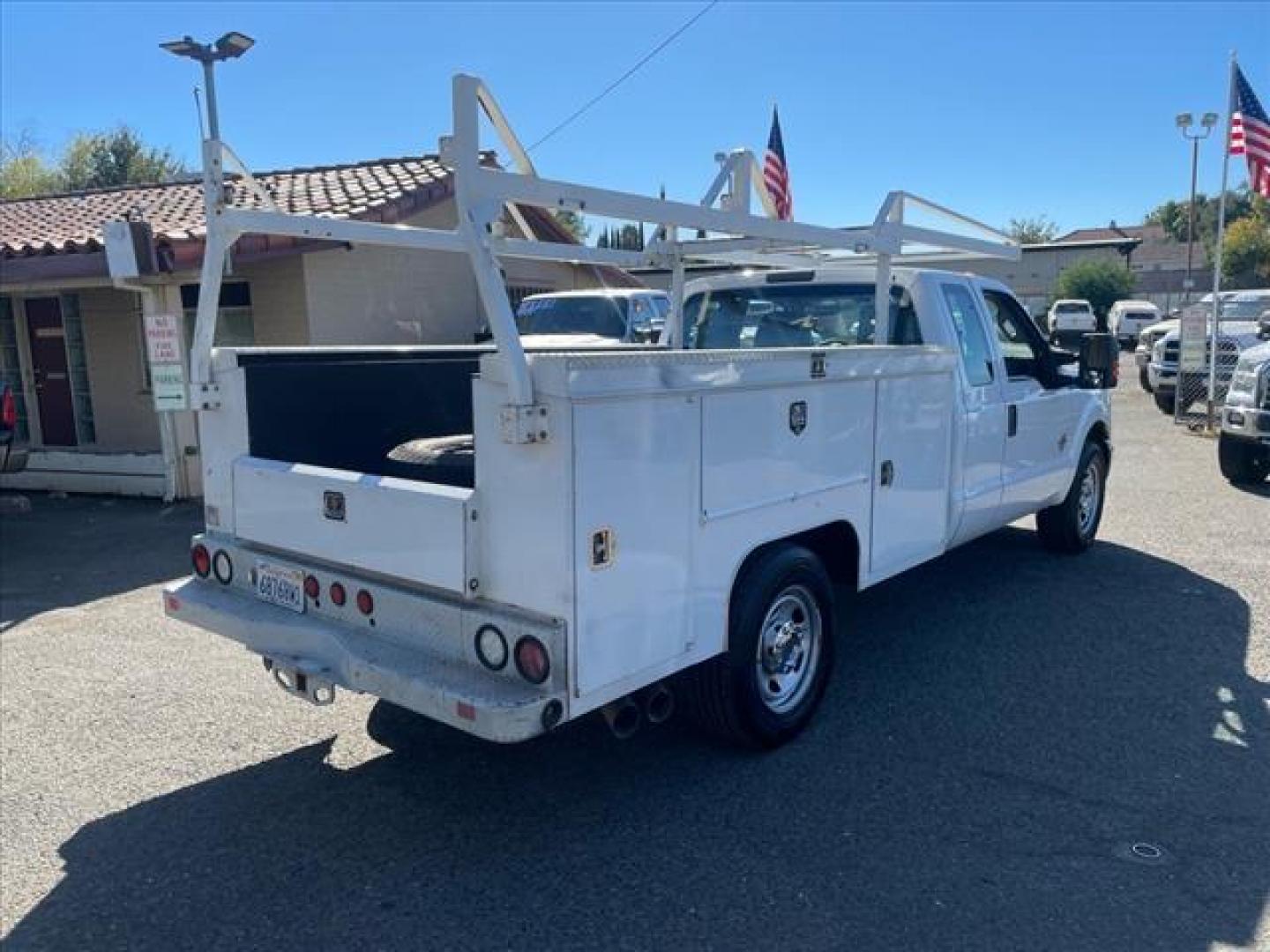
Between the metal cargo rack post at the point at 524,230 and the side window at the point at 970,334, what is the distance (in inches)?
11.9

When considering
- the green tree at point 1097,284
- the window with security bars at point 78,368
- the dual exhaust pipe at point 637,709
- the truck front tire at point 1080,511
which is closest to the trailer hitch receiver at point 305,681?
the dual exhaust pipe at point 637,709

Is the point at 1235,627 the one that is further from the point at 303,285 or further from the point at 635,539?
the point at 303,285

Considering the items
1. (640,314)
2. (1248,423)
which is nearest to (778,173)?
(640,314)

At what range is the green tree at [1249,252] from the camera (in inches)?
2018

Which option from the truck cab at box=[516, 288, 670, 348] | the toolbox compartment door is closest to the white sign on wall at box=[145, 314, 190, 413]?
the truck cab at box=[516, 288, 670, 348]

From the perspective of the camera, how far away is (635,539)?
10.8 ft

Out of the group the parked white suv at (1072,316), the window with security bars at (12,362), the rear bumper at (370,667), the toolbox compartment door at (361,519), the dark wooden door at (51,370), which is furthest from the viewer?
the parked white suv at (1072,316)

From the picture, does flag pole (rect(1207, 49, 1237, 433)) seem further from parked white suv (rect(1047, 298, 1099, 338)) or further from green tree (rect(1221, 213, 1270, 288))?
green tree (rect(1221, 213, 1270, 288))

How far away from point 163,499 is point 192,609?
738cm

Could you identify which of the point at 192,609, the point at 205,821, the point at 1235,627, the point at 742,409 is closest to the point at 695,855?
the point at 742,409

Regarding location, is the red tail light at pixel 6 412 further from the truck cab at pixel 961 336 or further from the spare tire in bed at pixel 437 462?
the truck cab at pixel 961 336

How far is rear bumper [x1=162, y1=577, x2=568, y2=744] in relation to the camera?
308 cm

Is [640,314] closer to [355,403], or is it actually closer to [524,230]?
[524,230]

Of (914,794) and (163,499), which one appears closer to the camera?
(914,794)
